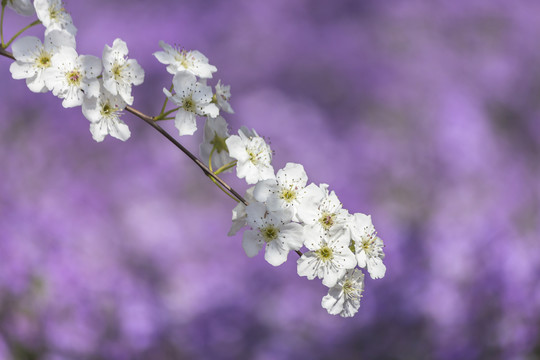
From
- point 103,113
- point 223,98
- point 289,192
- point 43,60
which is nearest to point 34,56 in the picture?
point 43,60

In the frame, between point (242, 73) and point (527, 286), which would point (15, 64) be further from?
point (242, 73)

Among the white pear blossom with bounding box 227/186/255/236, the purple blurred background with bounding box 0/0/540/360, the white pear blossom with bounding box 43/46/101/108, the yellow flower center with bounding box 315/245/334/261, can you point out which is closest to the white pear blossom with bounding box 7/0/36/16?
the white pear blossom with bounding box 43/46/101/108

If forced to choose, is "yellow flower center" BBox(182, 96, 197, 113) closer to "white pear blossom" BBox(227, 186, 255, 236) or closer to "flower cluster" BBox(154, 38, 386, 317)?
"flower cluster" BBox(154, 38, 386, 317)

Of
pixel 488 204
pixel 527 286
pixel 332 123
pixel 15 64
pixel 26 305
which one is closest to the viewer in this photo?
pixel 15 64

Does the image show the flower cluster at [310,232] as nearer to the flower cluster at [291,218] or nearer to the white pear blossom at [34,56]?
the flower cluster at [291,218]

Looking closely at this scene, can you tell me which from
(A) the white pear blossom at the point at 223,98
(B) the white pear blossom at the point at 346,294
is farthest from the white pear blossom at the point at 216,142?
(B) the white pear blossom at the point at 346,294

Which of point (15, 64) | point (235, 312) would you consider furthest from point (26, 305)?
point (15, 64)

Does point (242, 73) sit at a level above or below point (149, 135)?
above
